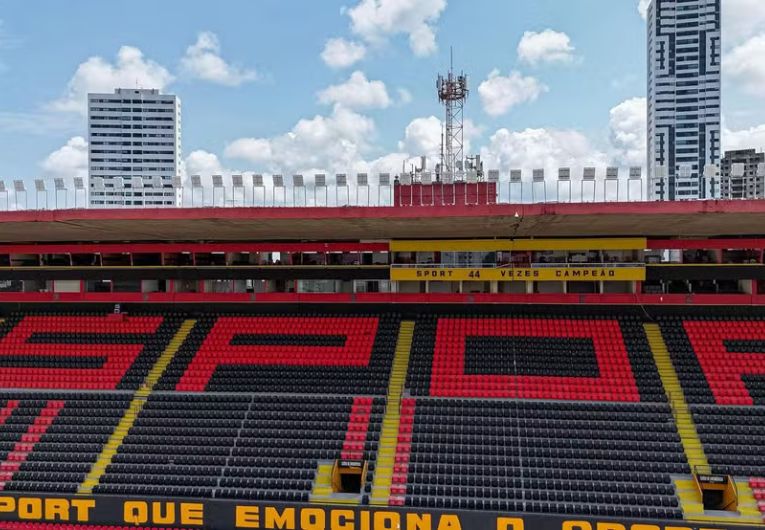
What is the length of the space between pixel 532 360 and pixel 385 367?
789 centimetres

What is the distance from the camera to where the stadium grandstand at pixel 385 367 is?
70.4 feet

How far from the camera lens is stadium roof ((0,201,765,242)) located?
22436 millimetres

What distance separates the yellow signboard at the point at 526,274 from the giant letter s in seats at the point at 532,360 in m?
2.64

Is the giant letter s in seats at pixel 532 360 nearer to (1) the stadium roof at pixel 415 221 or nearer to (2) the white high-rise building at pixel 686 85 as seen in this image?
(1) the stadium roof at pixel 415 221

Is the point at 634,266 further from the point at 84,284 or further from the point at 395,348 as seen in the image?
the point at 84,284

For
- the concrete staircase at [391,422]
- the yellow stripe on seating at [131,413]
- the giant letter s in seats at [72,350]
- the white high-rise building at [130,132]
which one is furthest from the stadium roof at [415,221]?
the white high-rise building at [130,132]

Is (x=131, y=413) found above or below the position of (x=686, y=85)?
below

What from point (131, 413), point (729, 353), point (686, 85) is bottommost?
point (131, 413)

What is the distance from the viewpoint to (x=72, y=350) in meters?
31.2

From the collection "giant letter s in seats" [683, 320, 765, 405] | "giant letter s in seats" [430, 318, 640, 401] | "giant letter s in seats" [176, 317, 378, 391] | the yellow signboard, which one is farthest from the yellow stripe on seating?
"giant letter s in seats" [683, 320, 765, 405]

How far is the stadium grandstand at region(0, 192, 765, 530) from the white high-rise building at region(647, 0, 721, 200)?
498 feet

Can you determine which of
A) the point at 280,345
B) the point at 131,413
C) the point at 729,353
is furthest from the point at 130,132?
the point at 729,353

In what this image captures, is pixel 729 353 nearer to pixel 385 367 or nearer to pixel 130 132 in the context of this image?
pixel 385 367

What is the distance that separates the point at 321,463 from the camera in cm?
2323
